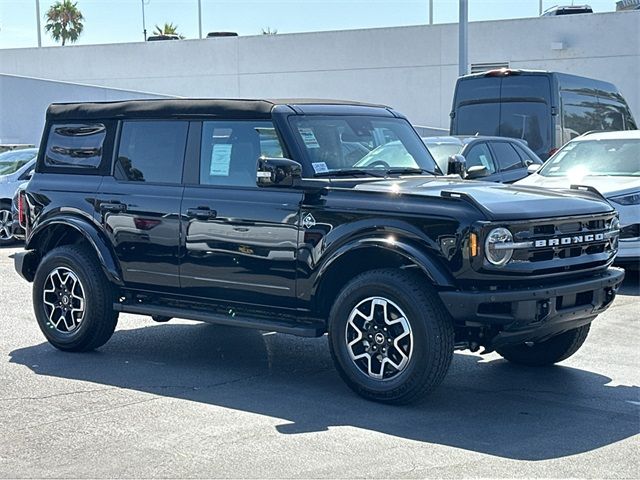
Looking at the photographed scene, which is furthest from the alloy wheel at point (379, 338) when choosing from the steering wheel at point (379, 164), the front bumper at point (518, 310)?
the steering wheel at point (379, 164)

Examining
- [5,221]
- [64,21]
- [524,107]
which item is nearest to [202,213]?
[5,221]

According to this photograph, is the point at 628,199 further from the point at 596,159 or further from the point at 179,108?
the point at 179,108

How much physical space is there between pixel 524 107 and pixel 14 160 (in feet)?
28.7

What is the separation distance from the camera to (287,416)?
6270 millimetres

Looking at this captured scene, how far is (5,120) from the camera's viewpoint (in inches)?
1247

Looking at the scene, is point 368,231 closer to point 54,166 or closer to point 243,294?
point 243,294

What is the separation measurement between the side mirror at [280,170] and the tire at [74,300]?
1.84 meters

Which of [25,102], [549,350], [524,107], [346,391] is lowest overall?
[346,391]

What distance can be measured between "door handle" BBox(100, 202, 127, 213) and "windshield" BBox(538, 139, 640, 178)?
251 inches

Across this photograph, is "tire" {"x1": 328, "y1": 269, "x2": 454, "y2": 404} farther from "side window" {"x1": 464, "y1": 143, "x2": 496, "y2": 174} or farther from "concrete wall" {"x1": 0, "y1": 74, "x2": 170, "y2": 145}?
"concrete wall" {"x1": 0, "y1": 74, "x2": 170, "y2": 145}

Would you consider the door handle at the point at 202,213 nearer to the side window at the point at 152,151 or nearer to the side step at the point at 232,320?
the side window at the point at 152,151

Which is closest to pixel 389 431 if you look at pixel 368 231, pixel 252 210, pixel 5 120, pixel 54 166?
pixel 368 231

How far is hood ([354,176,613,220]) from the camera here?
20.6 feet

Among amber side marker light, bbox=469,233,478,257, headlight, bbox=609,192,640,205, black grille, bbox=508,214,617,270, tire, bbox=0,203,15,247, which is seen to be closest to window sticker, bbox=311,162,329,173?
amber side marker light, bbox=469,233,478,257
